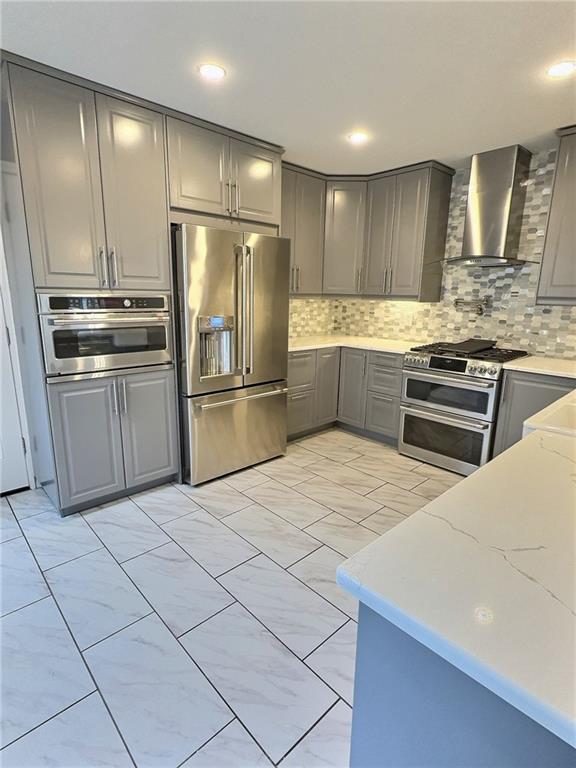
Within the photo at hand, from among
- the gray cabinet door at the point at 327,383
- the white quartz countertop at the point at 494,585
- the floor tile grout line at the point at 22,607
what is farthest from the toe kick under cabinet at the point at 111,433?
the white quartz countertop at the point at 494,585

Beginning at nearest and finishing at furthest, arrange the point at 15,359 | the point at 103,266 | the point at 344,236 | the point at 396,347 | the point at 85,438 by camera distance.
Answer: the point at 103,266
the point at 85,438
the point at 15,359
the point at 396,347
the point at 344,236

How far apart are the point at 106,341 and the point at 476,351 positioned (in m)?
2.72

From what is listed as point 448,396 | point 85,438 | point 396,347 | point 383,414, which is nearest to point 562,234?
point 448,396

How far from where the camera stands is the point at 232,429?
311cm

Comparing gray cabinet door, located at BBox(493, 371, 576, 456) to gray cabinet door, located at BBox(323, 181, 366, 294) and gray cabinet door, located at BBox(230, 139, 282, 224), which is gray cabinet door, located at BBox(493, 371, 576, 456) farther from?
gray cabinet door, located at BBox(230, 139, 282, 224)

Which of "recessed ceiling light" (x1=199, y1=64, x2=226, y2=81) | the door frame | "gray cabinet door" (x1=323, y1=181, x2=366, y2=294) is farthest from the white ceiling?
the door frame

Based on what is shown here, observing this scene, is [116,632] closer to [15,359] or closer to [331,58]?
[15,359]

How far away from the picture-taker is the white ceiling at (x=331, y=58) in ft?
5.28

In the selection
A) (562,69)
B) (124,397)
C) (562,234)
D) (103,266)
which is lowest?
(124,397)

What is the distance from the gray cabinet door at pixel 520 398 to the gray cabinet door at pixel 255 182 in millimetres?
2185

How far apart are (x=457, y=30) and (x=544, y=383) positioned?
210cm

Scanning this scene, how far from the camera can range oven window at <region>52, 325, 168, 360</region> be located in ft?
7.61

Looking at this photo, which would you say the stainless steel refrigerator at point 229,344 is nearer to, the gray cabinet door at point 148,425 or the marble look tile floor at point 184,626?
the gray cabinet door at point 148,425

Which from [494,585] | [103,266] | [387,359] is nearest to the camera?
[494,585]
